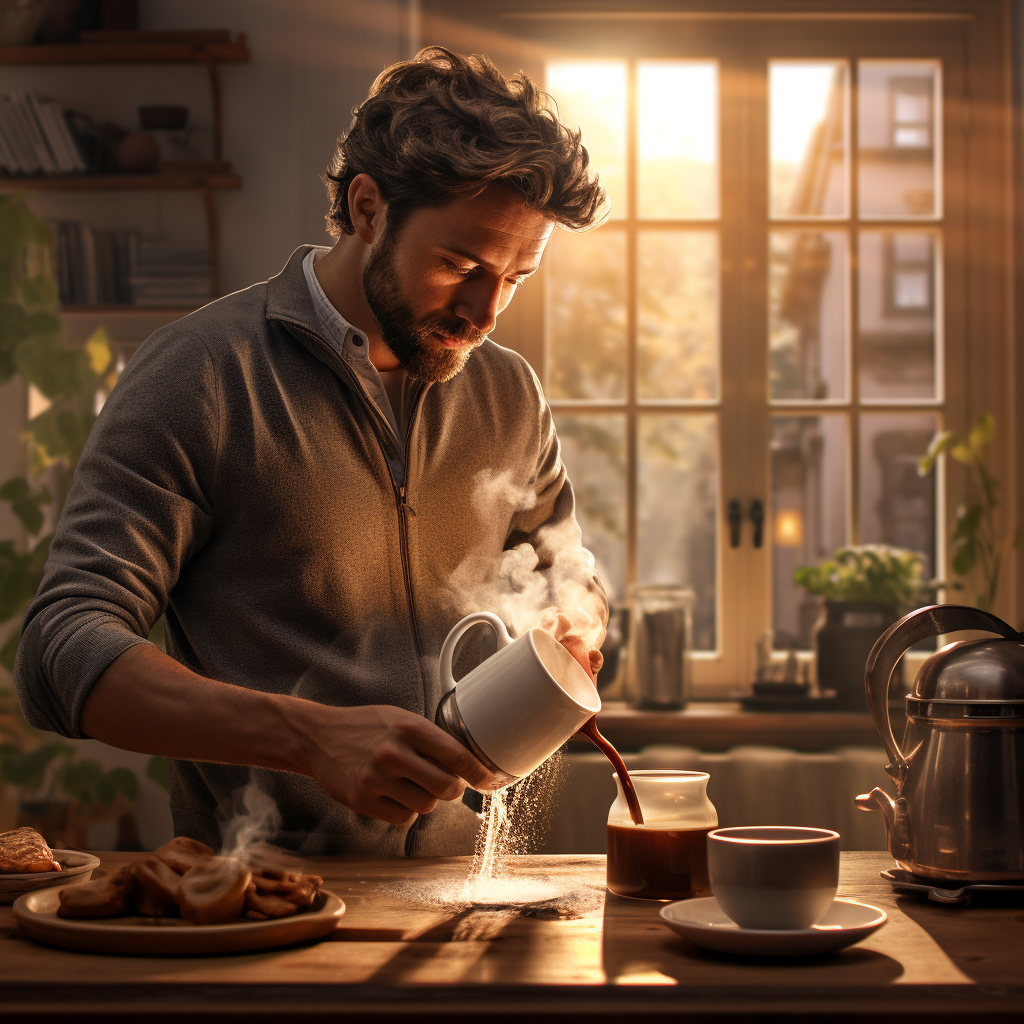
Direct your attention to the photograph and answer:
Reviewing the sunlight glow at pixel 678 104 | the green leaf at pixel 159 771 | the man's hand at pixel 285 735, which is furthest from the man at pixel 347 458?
the sunlight glow at pixel 678 104

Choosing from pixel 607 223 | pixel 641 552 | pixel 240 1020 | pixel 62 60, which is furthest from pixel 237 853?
pixel 62 60

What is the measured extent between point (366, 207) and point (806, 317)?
5.95ft

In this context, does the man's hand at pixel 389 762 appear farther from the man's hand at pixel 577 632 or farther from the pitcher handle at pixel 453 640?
the man's hand at pixel 577 632

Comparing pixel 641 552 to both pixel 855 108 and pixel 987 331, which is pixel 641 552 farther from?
pixel 855 108

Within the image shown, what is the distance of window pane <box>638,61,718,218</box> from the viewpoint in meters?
2.97

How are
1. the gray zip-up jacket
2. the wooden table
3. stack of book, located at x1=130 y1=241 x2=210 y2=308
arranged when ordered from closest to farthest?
the wooden table
the gray zip-up jacket
stack of book, located at x1=130 y1=241 x2=210 y2=308

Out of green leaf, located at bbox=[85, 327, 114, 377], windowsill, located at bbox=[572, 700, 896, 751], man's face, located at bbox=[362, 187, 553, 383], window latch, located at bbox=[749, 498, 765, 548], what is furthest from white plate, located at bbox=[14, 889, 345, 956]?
window latch, located at bbox=[749, 498, 765, 548]

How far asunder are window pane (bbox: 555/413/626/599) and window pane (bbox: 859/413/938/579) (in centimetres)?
67

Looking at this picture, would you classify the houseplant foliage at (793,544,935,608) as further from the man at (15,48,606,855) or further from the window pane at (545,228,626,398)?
the man at (15,48,606,855)

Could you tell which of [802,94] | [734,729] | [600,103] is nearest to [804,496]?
[734,729]

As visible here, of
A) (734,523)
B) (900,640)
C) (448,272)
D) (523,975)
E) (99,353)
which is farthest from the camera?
(734,523)

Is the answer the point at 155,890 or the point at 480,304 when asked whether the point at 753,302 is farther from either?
the point at 155,890

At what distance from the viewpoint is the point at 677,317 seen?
299 centimetres

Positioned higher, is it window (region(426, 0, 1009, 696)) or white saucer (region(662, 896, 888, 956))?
window (region(426, 0, 1009, 696))
